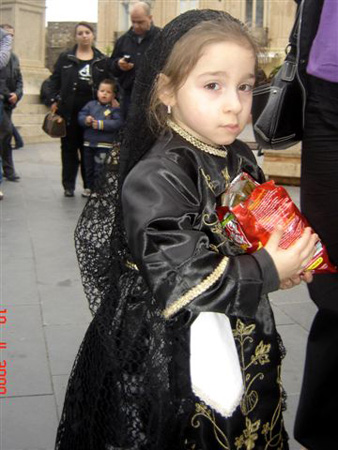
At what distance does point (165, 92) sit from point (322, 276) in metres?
0.95

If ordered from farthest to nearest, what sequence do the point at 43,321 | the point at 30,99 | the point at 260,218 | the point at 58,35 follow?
the point at 58,35 < the point at 30,99 < the point at 43,321 < the point at 260,218

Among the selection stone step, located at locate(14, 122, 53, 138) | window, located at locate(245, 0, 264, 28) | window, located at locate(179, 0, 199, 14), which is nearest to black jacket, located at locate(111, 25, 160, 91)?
stone step, located at locate(14, 122, 53, 138)

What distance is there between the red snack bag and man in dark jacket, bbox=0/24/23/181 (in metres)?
6.38

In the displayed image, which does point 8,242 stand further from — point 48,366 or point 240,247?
point 240,247

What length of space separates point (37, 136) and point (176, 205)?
39.8 feet

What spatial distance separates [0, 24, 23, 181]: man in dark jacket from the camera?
830cm

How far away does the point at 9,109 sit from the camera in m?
8.76

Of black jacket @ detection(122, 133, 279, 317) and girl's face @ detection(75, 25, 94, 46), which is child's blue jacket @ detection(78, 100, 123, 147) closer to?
girl's face @ detection(75, 25, 94, 46)

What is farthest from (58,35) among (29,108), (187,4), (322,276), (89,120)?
(322,276)

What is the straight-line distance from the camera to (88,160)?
7.43m

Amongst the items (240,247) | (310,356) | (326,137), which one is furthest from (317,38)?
(310,356)

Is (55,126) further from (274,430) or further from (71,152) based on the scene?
(274,430)

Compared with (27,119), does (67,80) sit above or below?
above

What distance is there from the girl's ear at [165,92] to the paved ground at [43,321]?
1459 mm
